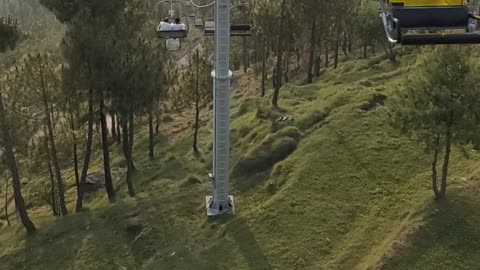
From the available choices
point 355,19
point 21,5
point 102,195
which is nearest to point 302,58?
point 355,19

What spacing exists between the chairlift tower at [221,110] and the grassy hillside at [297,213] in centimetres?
71

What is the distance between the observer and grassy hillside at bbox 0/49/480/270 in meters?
18.6

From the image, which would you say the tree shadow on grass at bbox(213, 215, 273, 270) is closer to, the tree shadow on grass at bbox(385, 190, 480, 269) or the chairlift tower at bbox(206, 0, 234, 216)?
the chairlift tower at bbox(206, 0, 234, 216)

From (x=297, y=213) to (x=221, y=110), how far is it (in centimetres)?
483

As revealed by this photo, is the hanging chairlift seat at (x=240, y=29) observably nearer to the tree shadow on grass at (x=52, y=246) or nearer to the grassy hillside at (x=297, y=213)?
the grassy hillside at (x=297, y=213)

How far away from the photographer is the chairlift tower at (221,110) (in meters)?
19.6

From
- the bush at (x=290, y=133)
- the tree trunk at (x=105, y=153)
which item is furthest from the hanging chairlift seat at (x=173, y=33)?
the bush at (x=290, y=133)

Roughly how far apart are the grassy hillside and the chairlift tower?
2.32ft

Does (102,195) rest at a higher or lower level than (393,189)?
lower

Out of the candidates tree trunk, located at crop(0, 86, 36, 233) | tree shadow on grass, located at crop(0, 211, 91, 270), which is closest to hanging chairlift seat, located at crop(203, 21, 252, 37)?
tree trunk, located at crop(0, 86, 36, 233)

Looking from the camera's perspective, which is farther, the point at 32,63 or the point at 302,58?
the point at 302,58

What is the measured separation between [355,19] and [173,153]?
1987cm

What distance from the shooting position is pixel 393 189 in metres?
21.7

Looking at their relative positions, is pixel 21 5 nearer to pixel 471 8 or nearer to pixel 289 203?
pixel 289 203
